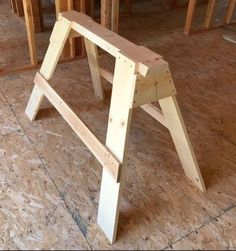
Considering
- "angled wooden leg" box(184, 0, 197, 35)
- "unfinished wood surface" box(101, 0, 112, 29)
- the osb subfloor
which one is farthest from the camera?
"angled wooden leg" box(184, 0, 197, 35)

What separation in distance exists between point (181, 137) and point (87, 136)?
1.37ft

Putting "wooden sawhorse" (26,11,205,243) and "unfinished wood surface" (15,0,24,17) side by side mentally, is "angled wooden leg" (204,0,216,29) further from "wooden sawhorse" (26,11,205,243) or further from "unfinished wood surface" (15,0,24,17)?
"wooden sawhorse" (26,11,205,243)

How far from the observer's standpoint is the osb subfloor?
1193 mm

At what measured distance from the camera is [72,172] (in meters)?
1.47

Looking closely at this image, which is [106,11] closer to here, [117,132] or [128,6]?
[128,6]

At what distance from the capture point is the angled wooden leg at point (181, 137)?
3.98ft

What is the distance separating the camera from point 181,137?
1.29 metres

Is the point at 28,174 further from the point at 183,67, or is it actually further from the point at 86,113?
the point at 183,67

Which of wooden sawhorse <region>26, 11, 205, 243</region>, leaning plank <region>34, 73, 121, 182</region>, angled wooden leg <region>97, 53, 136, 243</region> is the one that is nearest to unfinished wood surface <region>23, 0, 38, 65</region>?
leaning plank <region>34, 73, 121, 182</region>

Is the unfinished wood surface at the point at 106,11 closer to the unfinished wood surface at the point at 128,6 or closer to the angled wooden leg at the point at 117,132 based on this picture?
the unfinished wood surface at the point at 128,6

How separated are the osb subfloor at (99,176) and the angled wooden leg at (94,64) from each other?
84 mm

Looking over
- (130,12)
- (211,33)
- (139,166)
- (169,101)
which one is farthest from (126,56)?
(130,12)

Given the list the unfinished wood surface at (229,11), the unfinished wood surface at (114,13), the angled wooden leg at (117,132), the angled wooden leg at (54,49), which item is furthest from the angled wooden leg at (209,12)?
the angled wooden leg at (117,132)

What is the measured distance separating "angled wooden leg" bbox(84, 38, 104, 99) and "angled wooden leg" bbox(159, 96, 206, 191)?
0.75 meters
